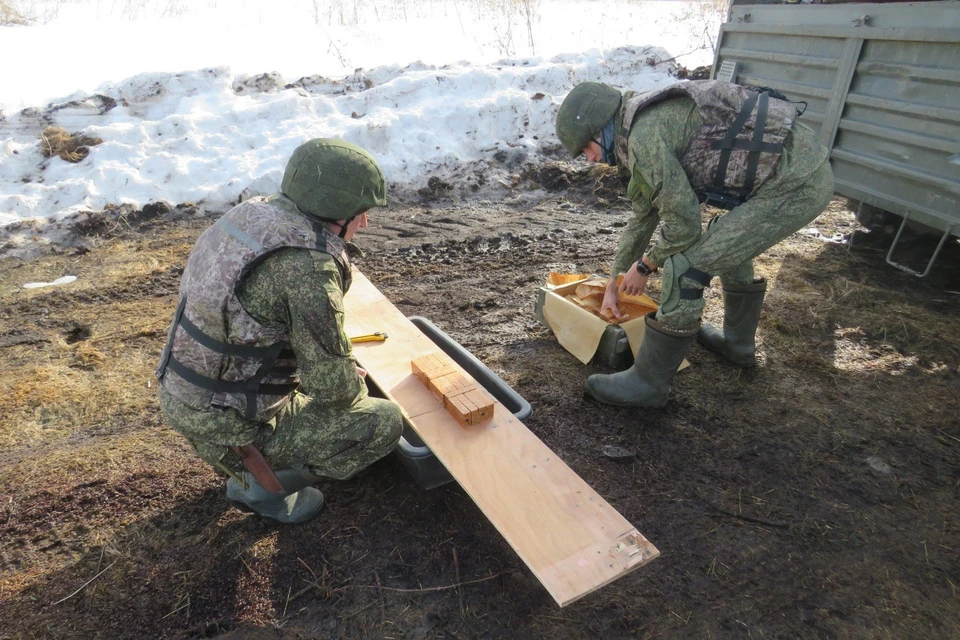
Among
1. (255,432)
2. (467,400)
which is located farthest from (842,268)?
(255,432)

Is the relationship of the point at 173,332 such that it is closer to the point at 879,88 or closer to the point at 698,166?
the point at 698,166

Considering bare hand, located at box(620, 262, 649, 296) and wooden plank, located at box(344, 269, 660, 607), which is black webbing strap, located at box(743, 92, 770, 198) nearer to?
bare hand, located at box(620, 262, 649, 296)

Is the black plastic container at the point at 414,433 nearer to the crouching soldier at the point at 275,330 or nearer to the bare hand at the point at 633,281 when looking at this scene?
the crouching soldier at the point at 275,330

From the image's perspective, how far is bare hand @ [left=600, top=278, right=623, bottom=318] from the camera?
391 centimetres

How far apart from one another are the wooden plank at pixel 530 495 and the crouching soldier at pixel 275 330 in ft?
1.39

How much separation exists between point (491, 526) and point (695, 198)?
1971 mm

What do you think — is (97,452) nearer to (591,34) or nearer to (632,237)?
(632,237)

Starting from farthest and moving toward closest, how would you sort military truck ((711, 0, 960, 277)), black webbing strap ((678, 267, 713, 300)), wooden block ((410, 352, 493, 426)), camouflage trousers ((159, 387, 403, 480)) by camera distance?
military truck ((711, 0, 960, 277)) → black webbing strap ((678, 267, 713, 300)) → wooden block ((410, 352, 493, 426)) → camouflage trousers ((159, 387, 403, 480))

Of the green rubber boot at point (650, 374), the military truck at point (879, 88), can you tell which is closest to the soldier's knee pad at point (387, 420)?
the green rubber boot at point (650, 374)

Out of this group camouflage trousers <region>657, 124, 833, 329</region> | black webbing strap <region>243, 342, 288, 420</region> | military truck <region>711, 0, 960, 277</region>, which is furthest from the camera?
military truck <region>711, 0, 960, 277</region>

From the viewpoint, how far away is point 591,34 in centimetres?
1297

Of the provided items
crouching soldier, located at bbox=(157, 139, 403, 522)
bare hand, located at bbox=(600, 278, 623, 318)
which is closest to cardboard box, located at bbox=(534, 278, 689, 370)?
bare hand, located at bbox=(600, 278, 623, 318)

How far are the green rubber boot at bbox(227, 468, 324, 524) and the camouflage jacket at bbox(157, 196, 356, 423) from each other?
1.27ft

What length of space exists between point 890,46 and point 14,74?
10.6 meters
